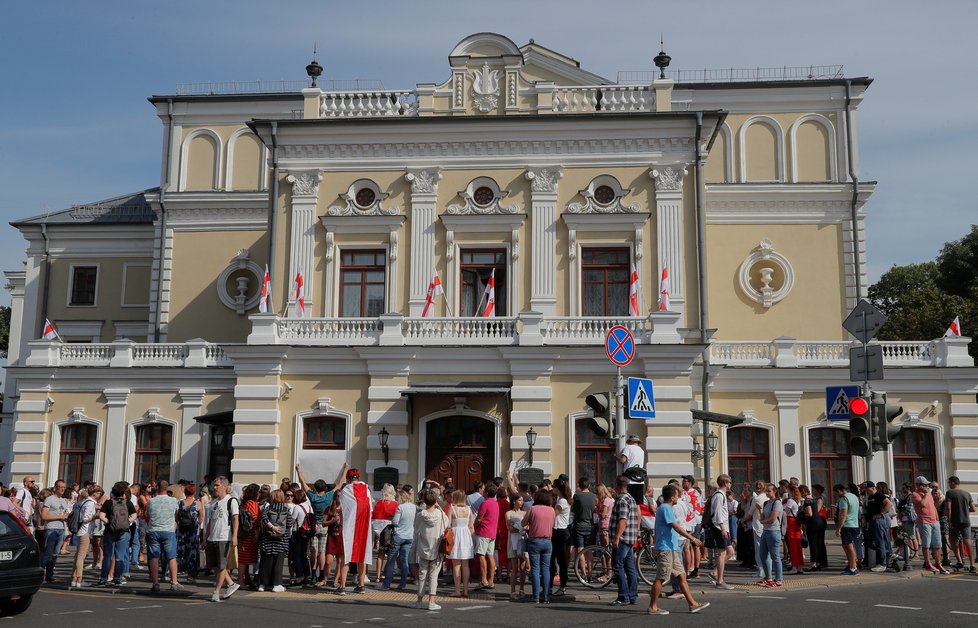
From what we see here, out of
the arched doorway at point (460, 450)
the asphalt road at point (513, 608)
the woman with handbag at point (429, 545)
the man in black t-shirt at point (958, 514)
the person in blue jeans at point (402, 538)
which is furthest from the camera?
the arched doorway at point (460, 450)

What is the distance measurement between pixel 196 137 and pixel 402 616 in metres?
29.6

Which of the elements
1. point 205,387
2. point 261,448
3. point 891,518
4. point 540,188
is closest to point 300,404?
point 261,448

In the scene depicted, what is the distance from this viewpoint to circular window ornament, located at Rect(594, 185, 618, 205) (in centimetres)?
→ 2931

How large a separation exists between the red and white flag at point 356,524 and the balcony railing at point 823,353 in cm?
1514

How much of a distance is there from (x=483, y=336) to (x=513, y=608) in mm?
11891

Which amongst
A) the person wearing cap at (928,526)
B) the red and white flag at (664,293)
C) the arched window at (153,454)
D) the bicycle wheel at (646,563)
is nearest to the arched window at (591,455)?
the red and white flag at (664,293)

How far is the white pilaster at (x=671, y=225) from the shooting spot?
92.9 ft

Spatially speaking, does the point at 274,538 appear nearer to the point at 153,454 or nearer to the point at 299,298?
the point at 299,298

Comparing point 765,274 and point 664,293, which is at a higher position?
point 765,274

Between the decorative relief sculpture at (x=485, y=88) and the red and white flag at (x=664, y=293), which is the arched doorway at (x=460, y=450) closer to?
the red and white flag at (x=664, y=293)

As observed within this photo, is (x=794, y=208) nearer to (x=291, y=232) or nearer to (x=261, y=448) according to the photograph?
(x=291, y=232)

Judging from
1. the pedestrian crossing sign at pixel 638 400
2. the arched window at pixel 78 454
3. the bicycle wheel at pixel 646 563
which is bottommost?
the bicycle wheel at pixel 646 563

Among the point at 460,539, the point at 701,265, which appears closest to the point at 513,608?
the point at 460,539

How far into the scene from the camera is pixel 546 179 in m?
29.3
